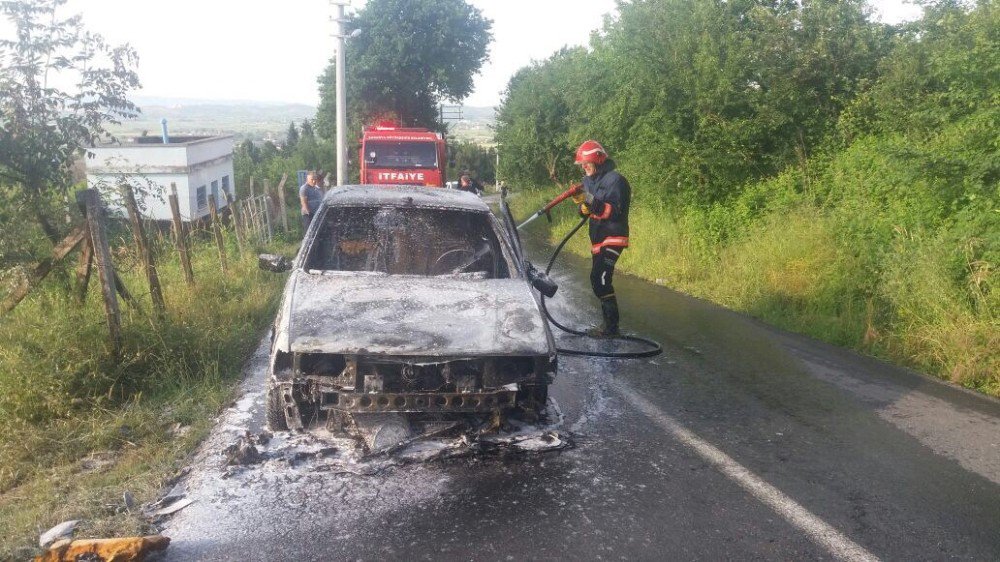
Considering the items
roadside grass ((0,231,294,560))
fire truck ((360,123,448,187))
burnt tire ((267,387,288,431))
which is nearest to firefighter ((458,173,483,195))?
fire truck ((360,123,448,187))

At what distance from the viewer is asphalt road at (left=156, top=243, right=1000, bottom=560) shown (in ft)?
12.2

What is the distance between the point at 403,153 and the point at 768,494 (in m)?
16.3

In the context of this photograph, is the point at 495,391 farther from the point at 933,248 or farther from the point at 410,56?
the point at 410,56

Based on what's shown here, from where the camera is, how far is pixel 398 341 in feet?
14.8

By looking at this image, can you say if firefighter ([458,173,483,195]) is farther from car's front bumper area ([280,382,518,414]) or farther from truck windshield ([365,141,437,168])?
car's front bumper area ([280,382,518,414])

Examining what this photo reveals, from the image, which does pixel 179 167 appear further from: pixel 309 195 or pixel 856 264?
pixel 856 264

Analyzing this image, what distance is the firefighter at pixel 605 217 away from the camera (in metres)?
8.08

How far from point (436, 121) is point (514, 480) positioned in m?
36.5

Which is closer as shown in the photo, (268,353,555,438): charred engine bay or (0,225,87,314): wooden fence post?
(268,353,555,438): charred engine bay

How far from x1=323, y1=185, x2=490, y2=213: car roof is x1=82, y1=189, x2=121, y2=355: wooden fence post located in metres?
1.79

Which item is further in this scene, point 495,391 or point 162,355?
point 162,355

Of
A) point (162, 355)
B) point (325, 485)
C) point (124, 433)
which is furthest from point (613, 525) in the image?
point (162, 355)

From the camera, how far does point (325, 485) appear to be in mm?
4348

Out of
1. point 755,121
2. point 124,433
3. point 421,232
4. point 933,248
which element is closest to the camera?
point 124,433
